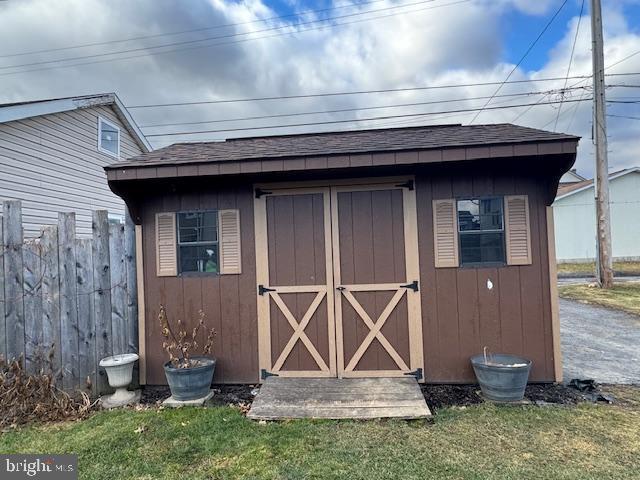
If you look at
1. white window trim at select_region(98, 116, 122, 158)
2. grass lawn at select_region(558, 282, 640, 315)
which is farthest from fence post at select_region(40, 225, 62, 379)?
grass lawn at select_region(558, 282, 640, 315)

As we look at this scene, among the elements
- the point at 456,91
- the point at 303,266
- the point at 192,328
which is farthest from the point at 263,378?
the point at 456,91

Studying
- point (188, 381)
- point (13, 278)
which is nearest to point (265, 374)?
point (188, 381)

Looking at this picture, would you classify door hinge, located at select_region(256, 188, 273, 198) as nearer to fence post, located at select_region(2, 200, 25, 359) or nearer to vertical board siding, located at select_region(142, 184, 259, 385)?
vertical board siding, located at select_region(142, 184, 259, 385)

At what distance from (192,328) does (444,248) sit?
2919 millimetres

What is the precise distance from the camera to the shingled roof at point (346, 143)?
3500mm

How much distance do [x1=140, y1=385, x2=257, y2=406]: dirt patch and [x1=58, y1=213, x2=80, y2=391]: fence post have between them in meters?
0.71

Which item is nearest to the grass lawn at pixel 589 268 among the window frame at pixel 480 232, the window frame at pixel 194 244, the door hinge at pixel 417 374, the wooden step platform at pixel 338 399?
the window frame at pixel 480 232

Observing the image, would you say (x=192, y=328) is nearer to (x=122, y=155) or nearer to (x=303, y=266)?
(x=303, y=266)

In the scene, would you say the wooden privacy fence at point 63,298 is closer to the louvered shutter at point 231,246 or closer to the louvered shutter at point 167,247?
the louvered shutter at point 167,247

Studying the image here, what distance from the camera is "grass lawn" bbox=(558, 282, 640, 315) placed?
812 cm

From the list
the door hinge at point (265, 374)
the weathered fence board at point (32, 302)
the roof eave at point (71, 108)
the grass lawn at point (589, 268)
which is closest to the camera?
the weathered fence board at point (32, 302)

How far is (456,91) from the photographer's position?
44.4 ft

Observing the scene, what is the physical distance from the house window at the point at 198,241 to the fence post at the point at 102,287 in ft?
2.49

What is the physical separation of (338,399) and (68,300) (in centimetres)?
291
